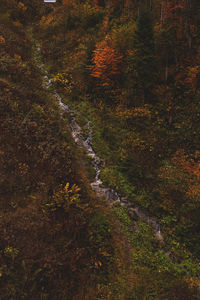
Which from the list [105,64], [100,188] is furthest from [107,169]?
[105,64]

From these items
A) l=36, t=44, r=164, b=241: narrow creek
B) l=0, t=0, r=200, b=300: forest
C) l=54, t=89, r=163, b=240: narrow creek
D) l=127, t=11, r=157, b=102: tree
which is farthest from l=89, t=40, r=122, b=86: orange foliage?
l=54, t=89, r=163, b=240: narrow creek

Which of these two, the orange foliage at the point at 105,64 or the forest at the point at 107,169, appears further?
the orange foliage at the point at 105,64

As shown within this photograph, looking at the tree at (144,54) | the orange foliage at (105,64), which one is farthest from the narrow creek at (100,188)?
the tree at (144,54)

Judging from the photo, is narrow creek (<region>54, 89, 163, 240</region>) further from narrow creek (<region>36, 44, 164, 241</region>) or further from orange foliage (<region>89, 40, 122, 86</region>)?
orange foliage (<region>89, 40, 122, 86</region>)

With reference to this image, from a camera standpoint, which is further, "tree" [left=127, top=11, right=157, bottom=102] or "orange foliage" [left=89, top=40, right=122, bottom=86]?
"orange foliage" [left=89, top=40, right=122, bottom=86]

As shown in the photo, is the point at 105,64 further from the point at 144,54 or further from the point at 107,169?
the point at 107,169

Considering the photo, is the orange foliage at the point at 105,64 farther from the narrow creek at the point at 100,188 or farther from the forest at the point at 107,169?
the narrow creek at the point at 100,188
